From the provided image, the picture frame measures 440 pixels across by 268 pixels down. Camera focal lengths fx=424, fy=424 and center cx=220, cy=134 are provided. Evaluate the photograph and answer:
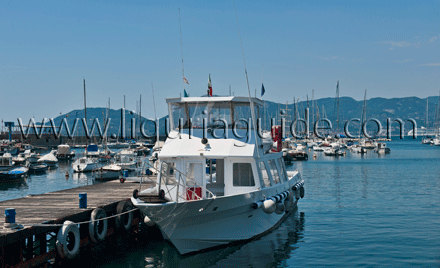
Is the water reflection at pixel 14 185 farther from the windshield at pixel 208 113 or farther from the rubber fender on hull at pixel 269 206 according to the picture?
the rubber fender on hull at pixel 269 206

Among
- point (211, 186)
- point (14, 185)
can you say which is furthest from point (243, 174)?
point (14, 185)

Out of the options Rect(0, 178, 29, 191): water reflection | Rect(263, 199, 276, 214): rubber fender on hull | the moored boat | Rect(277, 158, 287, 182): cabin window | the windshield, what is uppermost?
the windshield

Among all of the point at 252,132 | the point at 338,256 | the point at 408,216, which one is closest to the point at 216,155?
the point at 252,132

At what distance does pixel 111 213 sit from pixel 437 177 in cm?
4120

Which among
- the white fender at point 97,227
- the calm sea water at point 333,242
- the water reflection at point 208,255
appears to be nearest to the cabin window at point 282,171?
the calm sea water at point 333,242

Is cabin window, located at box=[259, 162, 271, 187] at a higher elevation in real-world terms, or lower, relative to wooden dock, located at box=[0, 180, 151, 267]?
higher

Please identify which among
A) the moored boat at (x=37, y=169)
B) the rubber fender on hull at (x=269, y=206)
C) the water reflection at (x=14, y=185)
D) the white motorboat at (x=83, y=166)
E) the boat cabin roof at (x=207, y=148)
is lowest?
the water reflection at (x=14, y=185)

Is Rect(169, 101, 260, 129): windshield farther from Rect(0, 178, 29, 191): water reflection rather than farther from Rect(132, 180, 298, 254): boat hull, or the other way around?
Rect(0, 178, 29, 191): water reflection

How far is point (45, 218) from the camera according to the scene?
609 inches

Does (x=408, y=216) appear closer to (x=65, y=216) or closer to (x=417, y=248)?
(x=417, y=248)

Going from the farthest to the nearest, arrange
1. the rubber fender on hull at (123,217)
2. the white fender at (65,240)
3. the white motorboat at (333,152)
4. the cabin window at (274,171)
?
1. the white motorboat at (333,152)
2. the cabin window at (274,171)
3. the rubber fender on hull at (123,217)
4. the white fender at (65,240)

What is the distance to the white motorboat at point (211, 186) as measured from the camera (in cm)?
1602

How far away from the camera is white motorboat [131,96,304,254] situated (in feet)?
52.5

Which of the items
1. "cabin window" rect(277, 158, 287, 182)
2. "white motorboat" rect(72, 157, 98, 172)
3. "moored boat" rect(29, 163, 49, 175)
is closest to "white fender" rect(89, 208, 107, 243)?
"cabin window" rect(277, 158, 287, 182)
